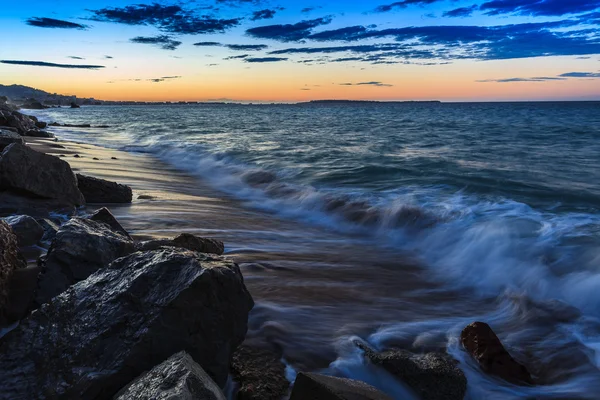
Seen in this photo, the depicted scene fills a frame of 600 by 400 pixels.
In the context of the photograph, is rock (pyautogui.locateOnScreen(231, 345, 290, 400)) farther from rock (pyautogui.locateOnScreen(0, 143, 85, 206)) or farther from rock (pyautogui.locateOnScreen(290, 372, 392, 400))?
rock (pyautogui.locateOnScreen(0, 143, 85, 206))

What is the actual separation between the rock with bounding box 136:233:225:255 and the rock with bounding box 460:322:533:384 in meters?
2.78

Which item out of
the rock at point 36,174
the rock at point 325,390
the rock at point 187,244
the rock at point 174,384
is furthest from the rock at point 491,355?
the rock at point 36,174

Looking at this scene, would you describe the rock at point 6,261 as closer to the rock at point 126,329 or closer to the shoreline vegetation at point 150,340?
the shoreline vegetation at point 150,340

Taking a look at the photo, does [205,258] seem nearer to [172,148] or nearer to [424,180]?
[424,180]

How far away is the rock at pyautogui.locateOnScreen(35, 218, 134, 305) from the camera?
3.34 meters

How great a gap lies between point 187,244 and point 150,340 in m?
2.40

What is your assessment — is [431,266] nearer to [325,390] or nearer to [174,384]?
[325,390]

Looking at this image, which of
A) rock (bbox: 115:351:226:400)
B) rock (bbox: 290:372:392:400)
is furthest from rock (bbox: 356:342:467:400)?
rock (bbox: 115:351:226:400)

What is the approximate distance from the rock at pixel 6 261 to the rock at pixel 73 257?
0.80ft

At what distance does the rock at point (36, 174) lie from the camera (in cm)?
602

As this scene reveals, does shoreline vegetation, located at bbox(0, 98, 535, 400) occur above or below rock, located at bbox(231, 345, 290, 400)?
above

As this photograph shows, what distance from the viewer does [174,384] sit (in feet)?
6.66

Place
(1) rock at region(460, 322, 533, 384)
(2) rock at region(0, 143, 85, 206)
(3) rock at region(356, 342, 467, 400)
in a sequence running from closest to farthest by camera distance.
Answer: (3) rock at region(356, 342, 467, 400) → (1) rock at region(460, 322, 533, 384) → (2) rock at region(0, 143, 85, 206)

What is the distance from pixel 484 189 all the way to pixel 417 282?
631cm
